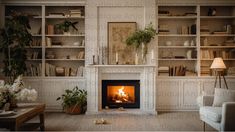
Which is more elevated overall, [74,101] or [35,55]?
[35,55]

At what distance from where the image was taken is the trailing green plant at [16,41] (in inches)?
282

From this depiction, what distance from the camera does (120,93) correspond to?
766cm

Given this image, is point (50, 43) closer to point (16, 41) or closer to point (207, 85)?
point (16, 41)

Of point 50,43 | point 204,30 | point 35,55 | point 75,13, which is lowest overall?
point 35,55

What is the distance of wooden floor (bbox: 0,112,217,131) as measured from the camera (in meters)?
5.81

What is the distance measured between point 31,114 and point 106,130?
1.41m

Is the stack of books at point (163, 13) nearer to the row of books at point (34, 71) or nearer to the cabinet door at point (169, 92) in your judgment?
the cabinet door at point (169, 92)

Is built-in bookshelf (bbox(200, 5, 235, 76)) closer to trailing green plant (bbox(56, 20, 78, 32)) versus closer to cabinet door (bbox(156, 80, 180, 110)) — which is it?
cabinet door (bbox(156, 80, 180, 110))

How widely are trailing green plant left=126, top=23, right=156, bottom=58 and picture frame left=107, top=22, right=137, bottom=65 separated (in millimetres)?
204

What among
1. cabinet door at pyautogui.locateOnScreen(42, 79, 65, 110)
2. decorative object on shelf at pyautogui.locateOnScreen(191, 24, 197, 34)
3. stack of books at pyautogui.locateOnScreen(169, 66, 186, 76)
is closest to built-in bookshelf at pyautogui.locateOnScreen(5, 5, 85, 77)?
cabinet door at pyautogui.locateOnScreen(42, 79, 65, 110)

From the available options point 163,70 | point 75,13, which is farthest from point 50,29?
point 163,70

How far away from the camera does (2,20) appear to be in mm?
7672

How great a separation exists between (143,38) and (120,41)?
0.63 meters

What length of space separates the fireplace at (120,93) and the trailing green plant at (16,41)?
6.76 feet
